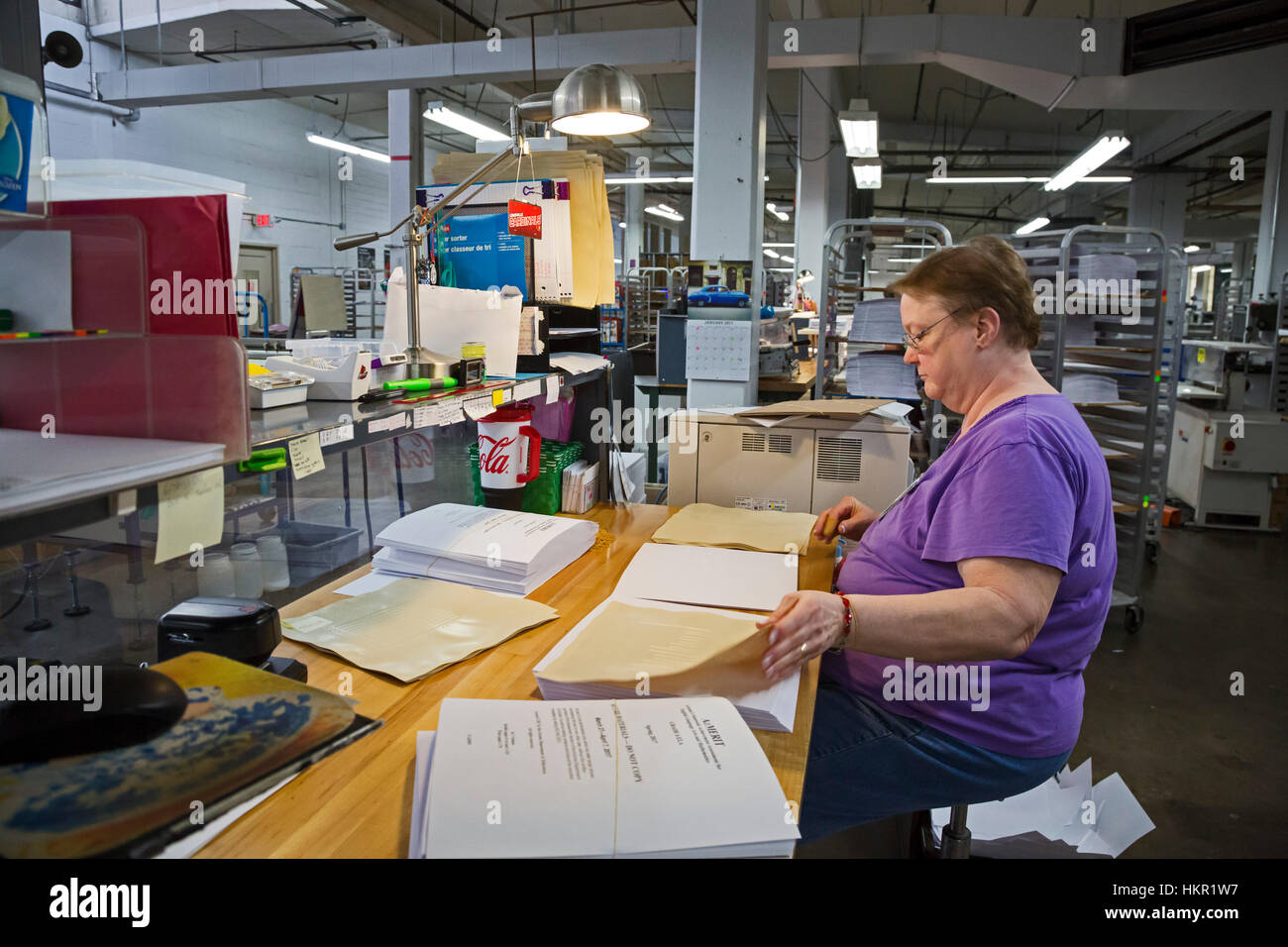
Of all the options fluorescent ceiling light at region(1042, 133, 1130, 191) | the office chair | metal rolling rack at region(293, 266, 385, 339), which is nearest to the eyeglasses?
the office chair

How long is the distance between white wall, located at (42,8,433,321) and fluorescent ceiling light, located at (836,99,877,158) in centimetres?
583

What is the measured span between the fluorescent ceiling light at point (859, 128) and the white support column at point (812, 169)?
116 centimetres

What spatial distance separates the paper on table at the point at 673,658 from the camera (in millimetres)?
1310

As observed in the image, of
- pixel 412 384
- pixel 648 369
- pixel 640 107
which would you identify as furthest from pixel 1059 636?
pixel 648 369

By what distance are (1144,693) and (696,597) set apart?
107 inches

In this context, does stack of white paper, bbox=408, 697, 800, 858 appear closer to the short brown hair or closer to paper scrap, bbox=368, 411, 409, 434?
paper scrap, bbox=368, 411, 409, 434

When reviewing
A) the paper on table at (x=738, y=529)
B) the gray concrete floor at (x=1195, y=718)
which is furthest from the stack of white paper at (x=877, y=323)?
the paper on table at (x=738, y=529)

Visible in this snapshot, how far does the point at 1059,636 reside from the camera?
4.99 ft

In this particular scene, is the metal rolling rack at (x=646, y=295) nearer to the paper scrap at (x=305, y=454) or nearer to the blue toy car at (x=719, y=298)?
the blue toy car at (x=719, y=298)

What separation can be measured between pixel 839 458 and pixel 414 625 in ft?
4.58

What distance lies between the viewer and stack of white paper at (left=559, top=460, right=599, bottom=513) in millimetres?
2543

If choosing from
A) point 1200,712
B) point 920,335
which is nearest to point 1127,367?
point 1200,712

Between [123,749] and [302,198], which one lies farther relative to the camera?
[302,198]
